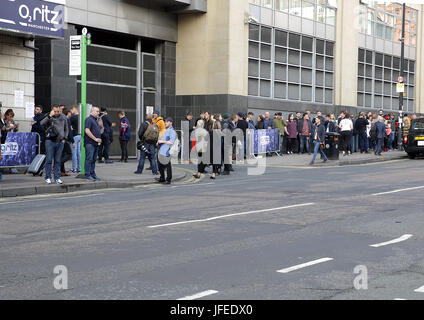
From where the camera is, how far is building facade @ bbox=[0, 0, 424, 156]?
23953 mm

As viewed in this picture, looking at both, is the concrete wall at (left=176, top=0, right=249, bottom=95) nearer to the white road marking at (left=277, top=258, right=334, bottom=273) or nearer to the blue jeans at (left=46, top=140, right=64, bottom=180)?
the blue jeans at (left=46, top=140, right=64, bottom=180)

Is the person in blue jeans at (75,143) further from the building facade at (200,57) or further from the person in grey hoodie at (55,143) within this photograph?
the person in grey hoodie at (55,143)

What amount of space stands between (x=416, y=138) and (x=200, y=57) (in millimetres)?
10103

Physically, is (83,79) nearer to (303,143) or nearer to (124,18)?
(124,18)

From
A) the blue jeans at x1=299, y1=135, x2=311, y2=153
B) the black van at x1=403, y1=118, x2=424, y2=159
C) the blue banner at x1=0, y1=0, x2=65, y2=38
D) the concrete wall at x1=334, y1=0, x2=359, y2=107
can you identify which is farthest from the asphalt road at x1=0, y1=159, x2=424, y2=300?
the concrete wall at x1=334, y1=0, x2=359, y2=107

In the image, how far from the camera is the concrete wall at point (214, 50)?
29547 millimetres

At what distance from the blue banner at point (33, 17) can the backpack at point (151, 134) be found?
4.45 m

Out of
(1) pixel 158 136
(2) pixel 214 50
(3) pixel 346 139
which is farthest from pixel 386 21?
(1) pixel 158 136

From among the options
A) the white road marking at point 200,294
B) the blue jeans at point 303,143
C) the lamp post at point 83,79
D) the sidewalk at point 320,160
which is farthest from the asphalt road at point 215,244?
the blue jeans at point 303,143

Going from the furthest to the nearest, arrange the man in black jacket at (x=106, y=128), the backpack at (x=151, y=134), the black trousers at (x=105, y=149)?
the black trousers at (x=105, y=149) → the man in black jacket at (x=106, y=128) → the backpack at (x=151, y=134)

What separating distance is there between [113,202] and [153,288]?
738cm

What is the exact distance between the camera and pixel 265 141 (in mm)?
28438
